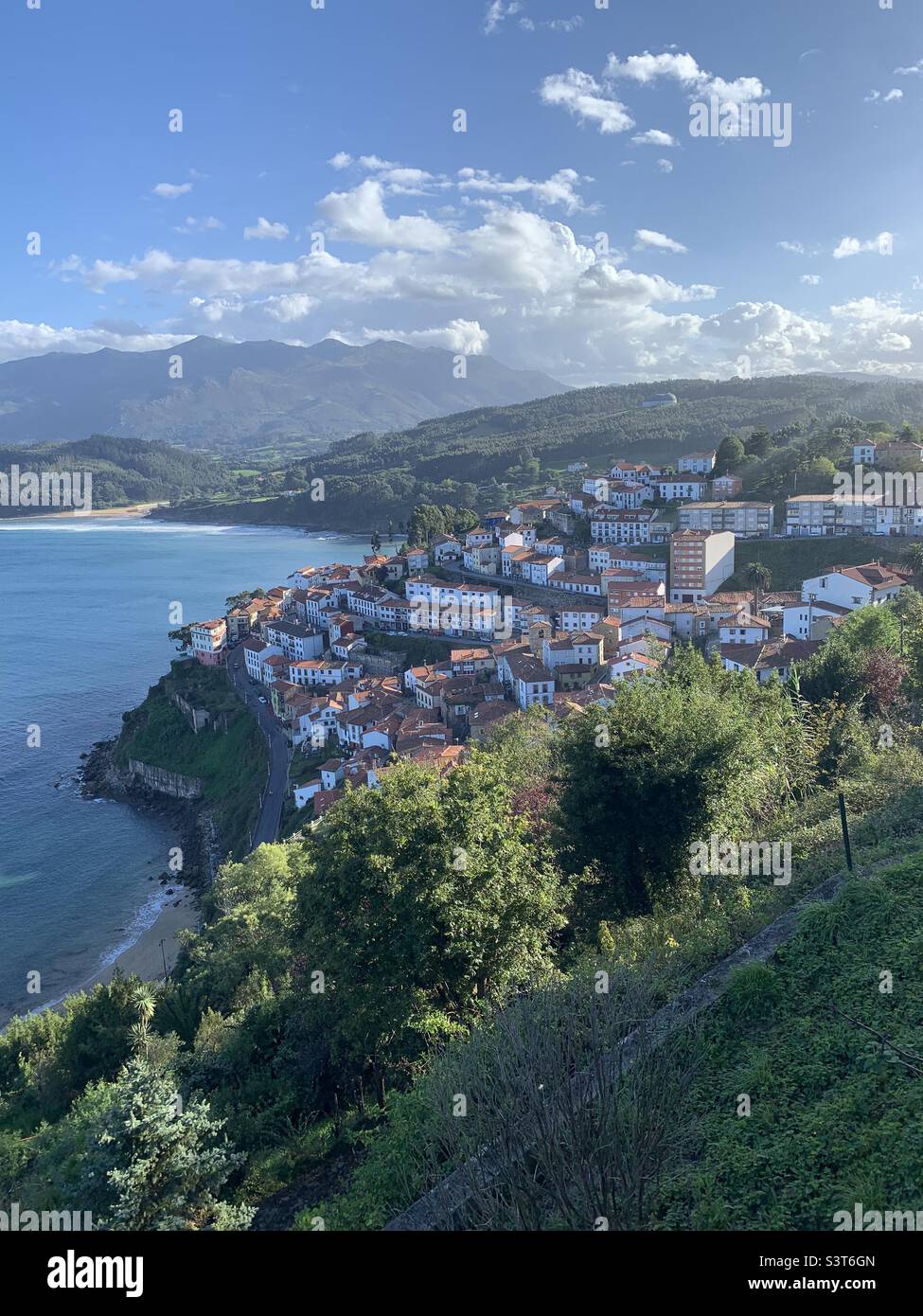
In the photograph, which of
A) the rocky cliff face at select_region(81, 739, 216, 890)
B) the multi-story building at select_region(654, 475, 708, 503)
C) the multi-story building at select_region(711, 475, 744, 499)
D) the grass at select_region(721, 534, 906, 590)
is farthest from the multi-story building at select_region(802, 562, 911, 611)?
the rocky cliff face at select_region(81, 739, 216, 890)

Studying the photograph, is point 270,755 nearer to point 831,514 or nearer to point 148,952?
point 148,952

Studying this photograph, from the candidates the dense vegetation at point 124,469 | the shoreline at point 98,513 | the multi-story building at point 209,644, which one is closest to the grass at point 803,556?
the multi-story building at point 209,644

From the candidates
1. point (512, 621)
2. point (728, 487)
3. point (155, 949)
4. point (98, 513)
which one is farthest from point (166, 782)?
point (98, 513)

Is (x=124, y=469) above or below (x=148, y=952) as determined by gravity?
above

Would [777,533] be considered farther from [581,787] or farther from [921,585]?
[581,787]

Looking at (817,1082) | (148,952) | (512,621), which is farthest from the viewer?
(512,621)
